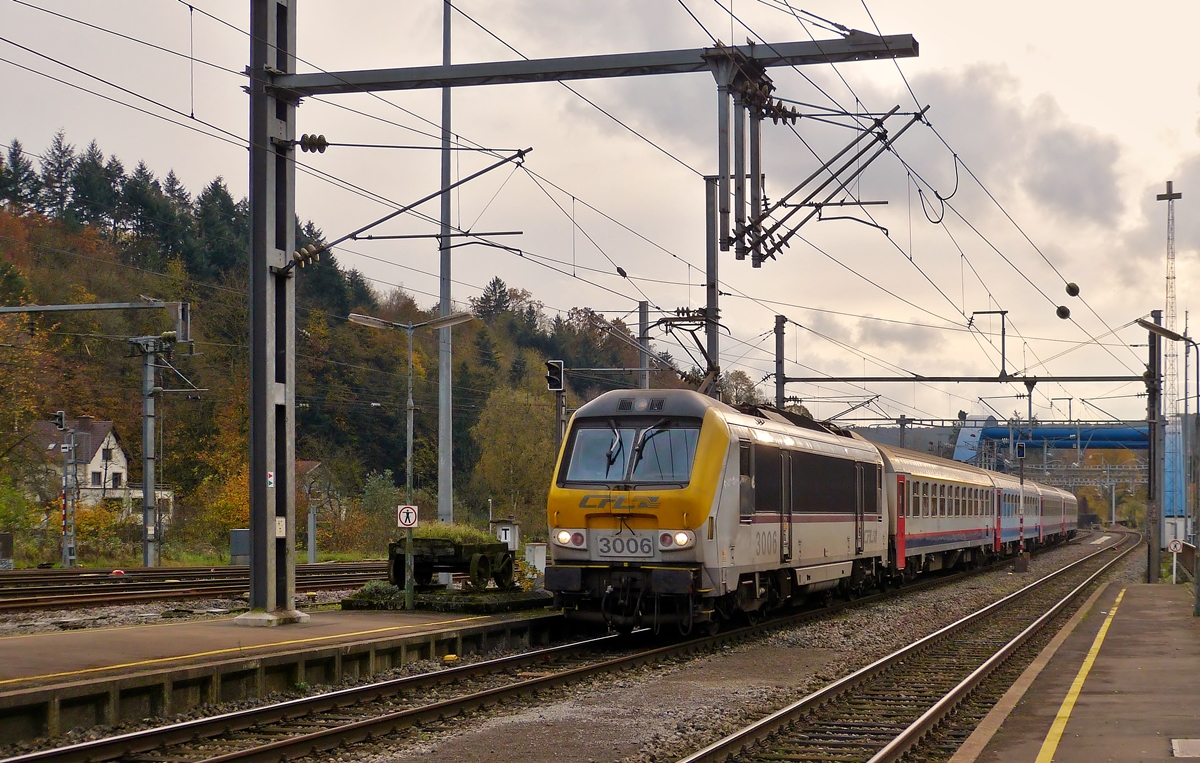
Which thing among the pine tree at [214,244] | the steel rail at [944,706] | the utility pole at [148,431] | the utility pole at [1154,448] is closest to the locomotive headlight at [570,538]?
the steel rail at [944,706]

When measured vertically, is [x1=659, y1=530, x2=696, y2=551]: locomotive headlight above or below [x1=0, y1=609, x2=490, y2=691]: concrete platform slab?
above

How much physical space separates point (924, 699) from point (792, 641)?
5309mm

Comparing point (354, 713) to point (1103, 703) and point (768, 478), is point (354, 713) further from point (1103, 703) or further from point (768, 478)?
point (768, 478)

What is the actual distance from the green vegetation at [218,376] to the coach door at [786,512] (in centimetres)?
3466

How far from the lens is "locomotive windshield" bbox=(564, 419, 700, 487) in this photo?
1712 cm

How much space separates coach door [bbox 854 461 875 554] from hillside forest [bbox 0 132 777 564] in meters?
31.0

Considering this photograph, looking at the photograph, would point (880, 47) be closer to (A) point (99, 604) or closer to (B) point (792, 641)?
(B) point (792, 641)

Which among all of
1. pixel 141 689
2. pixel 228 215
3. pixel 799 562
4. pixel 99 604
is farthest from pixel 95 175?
pixel 141 689

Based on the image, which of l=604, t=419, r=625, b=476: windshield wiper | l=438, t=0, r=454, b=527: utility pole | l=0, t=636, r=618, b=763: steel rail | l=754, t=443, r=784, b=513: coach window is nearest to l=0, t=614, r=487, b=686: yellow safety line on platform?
l=0, t=636, r=618, b=763: steel rail

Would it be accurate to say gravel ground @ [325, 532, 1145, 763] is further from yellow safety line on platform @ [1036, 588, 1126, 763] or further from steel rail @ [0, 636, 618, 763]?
yellow safety line on platform @ [1036, 588, 1126, 763]

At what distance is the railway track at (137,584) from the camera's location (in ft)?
71.7

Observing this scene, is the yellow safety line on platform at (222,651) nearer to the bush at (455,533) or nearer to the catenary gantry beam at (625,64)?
the bush at (455,533)

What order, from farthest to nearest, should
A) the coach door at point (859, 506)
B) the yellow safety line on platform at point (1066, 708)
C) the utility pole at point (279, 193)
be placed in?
the coach door at point (859, 506) < the utility pole at point (279, 193) < the yellow safety line on platform at point (1066, 708)

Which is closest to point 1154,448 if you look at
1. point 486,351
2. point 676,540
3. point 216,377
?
point 676,540
